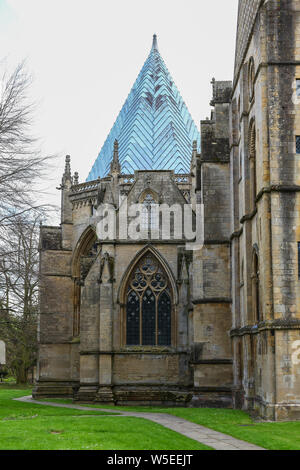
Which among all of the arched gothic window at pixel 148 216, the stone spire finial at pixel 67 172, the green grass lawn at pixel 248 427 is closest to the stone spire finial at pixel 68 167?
the stone spire finial at pixel 67 172

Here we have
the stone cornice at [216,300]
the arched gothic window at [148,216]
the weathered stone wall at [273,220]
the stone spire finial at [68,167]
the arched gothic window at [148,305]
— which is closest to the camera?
the weathered stone wall at [273,220]

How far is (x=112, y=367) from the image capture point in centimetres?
3020

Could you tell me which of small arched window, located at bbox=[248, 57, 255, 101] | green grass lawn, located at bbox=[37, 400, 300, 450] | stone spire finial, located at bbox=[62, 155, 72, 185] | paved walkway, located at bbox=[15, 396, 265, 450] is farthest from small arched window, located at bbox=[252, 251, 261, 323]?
stone spire finial, located at bbox=[62, 155, 72, 185]

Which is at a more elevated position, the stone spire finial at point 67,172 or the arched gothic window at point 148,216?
the stone spire finial at point 67,172

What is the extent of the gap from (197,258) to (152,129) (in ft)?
49.6

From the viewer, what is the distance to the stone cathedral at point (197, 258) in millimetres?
18500

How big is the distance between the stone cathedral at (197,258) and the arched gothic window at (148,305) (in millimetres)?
48

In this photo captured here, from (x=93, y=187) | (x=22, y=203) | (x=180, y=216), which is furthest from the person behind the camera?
(x=93, y=187)

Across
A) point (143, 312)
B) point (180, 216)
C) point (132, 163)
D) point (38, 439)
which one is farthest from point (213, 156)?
point (38, 439)

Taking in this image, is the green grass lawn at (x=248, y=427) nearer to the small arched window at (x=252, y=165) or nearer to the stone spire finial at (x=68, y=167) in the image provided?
the small arched window at (x=252, y=165)

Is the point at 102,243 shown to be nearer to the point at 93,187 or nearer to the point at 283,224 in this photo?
the point at 93,187

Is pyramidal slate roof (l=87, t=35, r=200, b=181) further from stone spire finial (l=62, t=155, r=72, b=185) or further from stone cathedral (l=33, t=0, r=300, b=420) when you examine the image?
stone spire finial (l=62, t=155, r=72, b=185)

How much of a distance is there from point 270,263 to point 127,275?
13.9 metres

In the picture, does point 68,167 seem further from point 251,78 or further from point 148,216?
point 251,78
